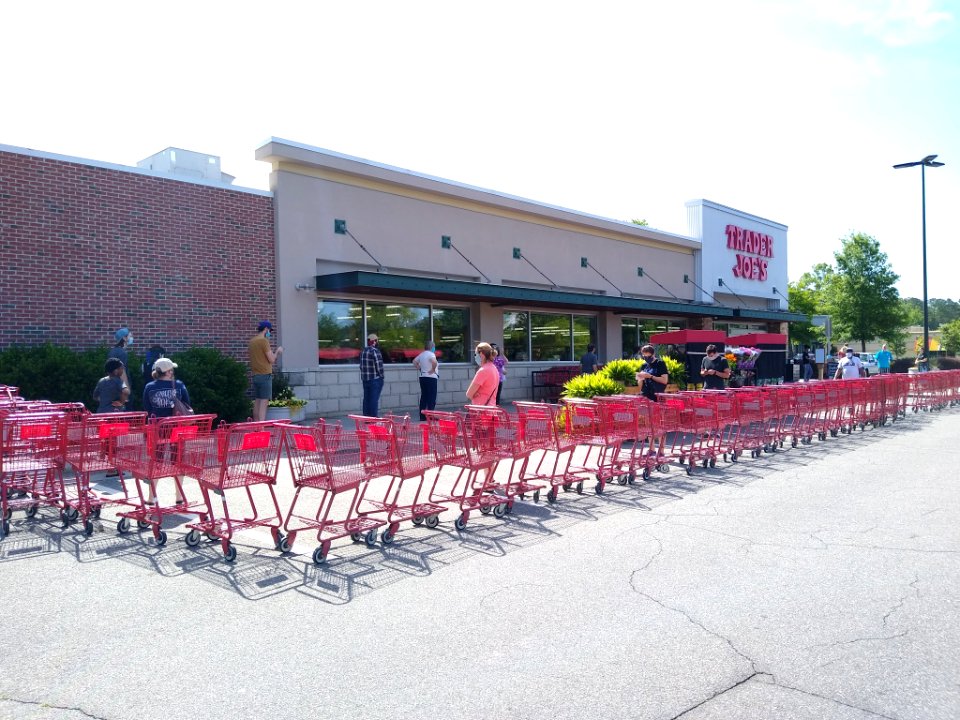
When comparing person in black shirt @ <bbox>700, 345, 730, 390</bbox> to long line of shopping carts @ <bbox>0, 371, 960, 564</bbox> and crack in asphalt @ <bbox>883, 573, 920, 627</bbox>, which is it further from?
crack in asphalt @ <bbox>883, 573, 920, 627</bbox>

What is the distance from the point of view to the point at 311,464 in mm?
7184

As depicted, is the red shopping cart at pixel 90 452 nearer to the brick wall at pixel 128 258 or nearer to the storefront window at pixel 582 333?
the brick wall at pixel 128 258

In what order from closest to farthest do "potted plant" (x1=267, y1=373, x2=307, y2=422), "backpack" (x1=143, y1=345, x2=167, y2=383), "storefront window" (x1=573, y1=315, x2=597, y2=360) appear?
1. "backpack" (x1=143, y1=345, x2=167, y2=383)
2. "potted plant" (x1=267, y1=373, x2=307, y2=422)
3. "storefront window" (x1=573, y1=315, x2=597, y2=360)

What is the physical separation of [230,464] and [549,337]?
19283 mm

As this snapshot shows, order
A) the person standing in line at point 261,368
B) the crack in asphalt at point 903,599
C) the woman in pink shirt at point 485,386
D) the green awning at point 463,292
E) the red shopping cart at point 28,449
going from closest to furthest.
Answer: the crack in asphalt at point 903,599
the red shopping cart at point 28,449
the woman in pink shirt at point 485,386
the person standing in line at point 261,368
the green awning at point 463,292

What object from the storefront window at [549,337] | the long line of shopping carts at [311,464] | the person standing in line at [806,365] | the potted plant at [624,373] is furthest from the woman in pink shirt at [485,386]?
the person standing in line at [806,365]

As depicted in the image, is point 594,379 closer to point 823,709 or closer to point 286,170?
point 286,170

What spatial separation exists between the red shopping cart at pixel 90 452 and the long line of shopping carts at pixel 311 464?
0.06ft

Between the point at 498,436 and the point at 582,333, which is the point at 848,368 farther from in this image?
the point at 498,436

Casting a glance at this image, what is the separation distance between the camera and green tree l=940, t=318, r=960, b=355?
254 ft

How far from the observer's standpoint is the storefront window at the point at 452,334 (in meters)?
21.6

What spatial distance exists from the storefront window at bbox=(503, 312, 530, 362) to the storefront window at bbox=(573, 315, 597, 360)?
9.37 feet

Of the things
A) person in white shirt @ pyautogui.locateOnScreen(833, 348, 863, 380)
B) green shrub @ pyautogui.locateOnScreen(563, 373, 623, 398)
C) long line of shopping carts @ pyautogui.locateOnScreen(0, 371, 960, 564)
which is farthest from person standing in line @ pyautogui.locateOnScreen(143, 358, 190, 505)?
person in white shirt @ pyautogui.locateOnScreen(833, 348, 863, 380)

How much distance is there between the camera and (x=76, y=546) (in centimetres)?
706
